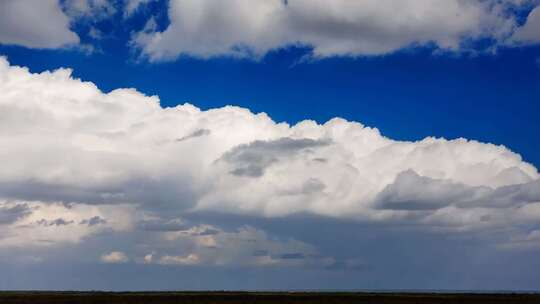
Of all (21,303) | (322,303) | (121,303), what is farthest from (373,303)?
(21,303)

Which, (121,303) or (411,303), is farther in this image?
(411,303)

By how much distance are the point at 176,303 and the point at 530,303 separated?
274ft

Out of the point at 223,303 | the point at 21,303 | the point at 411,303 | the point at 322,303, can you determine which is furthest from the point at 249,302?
the point at 21,303

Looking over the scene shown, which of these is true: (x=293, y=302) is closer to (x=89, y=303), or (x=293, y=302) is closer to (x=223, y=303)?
(x=223, y=303)

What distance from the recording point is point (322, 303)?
156 m

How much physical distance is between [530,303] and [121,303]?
3780 inches

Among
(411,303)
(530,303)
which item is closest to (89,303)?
(411,303)

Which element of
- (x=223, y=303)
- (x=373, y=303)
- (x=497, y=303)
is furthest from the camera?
(x=497, y=303)

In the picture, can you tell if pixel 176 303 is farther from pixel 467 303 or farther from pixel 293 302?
pixel 467 303

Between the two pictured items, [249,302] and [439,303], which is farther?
[439,303]

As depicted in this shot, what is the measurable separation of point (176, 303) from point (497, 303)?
79941mm

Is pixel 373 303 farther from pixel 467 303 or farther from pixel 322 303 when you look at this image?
pixel 467 303

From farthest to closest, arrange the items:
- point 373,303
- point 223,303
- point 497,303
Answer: point 497,303
point 373,303
point 223,303

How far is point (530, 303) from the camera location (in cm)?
15575
